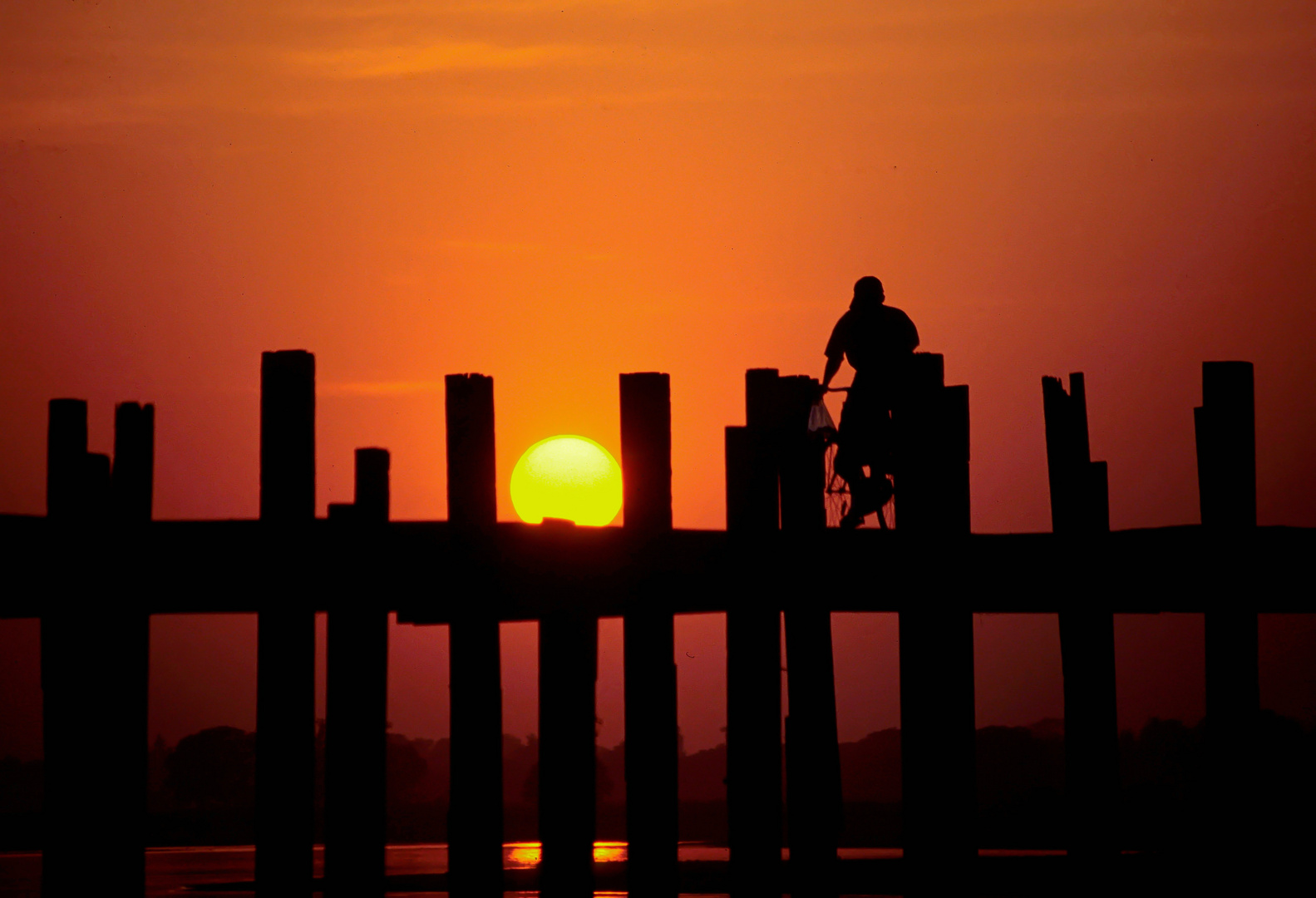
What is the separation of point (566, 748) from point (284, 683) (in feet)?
4.24

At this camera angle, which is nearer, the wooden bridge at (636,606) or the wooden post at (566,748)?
the wooden bridge at (636,606)

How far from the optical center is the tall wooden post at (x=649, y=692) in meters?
6.95

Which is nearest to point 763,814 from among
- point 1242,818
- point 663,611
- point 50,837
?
point 663,611

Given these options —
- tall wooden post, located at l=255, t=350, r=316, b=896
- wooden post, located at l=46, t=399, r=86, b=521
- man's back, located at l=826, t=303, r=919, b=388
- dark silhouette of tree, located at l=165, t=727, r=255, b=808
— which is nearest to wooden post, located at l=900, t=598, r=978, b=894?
man's back, located at l=826, t=303, r=919, b=388

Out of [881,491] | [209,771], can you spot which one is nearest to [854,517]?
[881,491]

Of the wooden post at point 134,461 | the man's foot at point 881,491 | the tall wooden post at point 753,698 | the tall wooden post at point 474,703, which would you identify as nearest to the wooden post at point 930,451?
the tall wooden post at point 753,698

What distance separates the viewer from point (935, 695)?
7.20 meters

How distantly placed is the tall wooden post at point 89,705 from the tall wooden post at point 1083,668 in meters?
4.28

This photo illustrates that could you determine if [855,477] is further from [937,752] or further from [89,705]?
[89,705]

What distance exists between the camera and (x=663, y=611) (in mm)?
6832

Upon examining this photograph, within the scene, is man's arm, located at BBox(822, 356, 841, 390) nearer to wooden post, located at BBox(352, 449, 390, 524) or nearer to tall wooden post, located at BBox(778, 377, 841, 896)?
tall wooden post, located at BBox(778, 377, 841, 896)

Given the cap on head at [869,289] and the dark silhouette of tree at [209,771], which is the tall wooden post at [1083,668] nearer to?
the cap on head at [869,289]

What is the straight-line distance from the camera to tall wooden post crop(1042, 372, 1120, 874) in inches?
289

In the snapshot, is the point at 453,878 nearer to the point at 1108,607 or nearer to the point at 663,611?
the point at 663,611
